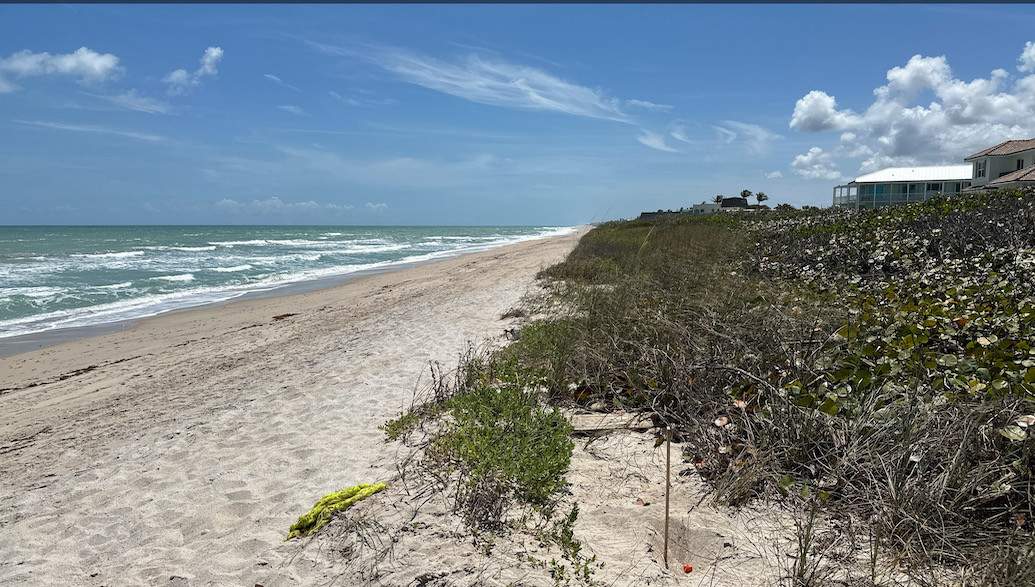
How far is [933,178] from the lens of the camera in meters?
36.8

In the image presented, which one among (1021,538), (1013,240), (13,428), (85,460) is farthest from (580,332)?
(13,428)

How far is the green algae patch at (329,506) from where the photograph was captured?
350 centimetres

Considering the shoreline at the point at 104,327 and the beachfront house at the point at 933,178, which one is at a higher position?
the beachfront house at the point at 933,178

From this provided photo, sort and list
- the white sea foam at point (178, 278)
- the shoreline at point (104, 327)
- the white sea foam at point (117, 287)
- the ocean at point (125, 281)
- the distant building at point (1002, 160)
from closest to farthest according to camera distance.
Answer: the shoreline at point (104, 327), the ocean at point (125, 281), the white sea foam at point (117, 287), the white sea foam at point (178, 278), the distant building at point (1002, 160)

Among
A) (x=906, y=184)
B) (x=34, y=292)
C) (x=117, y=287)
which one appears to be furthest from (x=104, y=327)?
(x=906, y=184)

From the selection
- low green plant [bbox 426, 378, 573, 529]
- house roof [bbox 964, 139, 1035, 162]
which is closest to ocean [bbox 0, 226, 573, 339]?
low green plant [bbox 426, 378, 573, 529]

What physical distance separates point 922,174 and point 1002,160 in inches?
187

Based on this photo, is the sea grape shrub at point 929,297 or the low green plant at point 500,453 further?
the sea grape shrub at point 929,297

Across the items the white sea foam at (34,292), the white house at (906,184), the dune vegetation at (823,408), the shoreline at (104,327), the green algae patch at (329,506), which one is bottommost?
the shoreline at (104,327)

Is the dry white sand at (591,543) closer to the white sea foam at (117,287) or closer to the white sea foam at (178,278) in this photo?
the white sea foam at (117,287)

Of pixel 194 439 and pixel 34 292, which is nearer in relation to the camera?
pixel 194 439

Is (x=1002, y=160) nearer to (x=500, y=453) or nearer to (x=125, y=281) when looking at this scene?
(x=500, y=453)

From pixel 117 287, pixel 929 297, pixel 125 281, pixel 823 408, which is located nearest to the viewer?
pixel 823 408

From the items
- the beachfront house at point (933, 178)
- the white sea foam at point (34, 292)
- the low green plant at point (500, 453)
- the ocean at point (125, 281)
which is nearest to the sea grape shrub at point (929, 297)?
the low green plant at point (500, 453)
